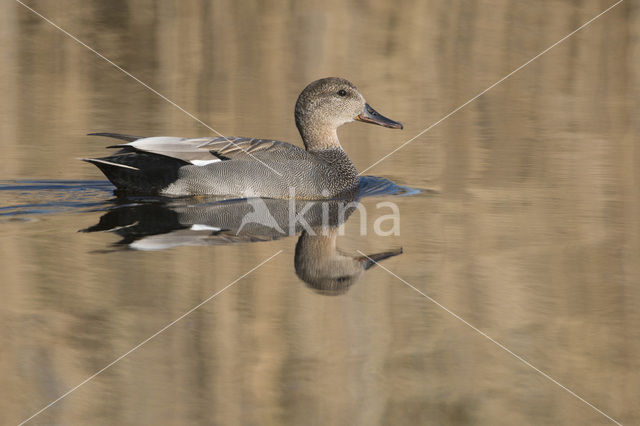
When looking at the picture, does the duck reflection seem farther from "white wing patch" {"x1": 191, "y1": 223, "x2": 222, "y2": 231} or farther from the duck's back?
the duck's back

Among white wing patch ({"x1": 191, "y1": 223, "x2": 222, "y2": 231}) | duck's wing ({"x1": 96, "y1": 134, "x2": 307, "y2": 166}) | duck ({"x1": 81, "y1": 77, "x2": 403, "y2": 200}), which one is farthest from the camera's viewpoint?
duck's wing ({"x1": 96, "y1": 134, "x2": 307, "y2": 166})

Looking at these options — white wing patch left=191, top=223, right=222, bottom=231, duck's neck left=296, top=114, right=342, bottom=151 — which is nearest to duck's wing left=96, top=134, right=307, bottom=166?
duck's neck left=296, top=114, right=342, bottom=151

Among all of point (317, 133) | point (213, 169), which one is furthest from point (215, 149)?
point (317, 133)

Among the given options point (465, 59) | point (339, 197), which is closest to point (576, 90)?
point (465, 59)

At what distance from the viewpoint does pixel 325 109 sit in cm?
919

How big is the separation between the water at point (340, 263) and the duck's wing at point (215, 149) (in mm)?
418

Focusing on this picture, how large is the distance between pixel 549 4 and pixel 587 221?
12.2m

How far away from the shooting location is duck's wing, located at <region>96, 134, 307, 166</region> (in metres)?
8.13

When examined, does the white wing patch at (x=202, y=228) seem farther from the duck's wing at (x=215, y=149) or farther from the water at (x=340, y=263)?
the duck's wing at (x=215, y=149)

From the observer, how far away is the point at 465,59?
14.8m

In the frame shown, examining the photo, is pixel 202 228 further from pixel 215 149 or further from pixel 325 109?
pixel 325 109

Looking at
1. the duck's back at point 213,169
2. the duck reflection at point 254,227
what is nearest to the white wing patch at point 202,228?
the duck reflection at point 254,227

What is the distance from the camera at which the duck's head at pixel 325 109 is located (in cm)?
915

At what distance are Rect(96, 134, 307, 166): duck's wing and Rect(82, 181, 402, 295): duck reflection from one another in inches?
15.5
